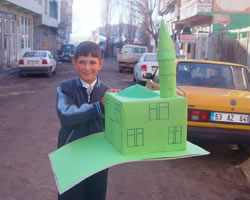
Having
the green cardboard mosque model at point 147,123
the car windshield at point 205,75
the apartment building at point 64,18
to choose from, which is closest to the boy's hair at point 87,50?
the green cardboard mosque model at point 147,123

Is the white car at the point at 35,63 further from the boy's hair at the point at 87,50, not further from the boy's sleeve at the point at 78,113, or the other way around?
the boy's sleeve at the point at 78,113

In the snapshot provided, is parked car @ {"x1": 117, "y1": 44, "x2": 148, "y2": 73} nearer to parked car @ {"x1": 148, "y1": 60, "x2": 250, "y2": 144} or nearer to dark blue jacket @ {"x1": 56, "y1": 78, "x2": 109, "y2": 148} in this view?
parked car @ {"x1": 148, "y1": 60, "x2": 250, "y2": 144}

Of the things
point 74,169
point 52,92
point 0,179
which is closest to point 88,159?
point 74,169

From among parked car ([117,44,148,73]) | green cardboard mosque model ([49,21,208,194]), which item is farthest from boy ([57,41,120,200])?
parked car ([117,44,148,73])

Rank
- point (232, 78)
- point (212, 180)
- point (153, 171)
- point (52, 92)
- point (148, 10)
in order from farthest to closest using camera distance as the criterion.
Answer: point (148, 10), point (52, 92), point (232, 78), point (153, 171), point (212, 180)

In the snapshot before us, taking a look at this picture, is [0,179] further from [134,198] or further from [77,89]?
[77,89]

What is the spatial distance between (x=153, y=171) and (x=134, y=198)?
1029 millimetres

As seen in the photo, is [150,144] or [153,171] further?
[153,171]

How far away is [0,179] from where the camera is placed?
4.29 m

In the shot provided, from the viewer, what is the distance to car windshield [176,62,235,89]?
19.6 feet

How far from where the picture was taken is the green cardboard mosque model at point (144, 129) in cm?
180

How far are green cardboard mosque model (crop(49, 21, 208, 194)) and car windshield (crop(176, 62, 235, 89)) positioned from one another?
161 inches

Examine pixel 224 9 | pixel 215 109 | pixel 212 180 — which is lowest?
pixel 212 180

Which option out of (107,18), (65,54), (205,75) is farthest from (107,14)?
(205,75)
